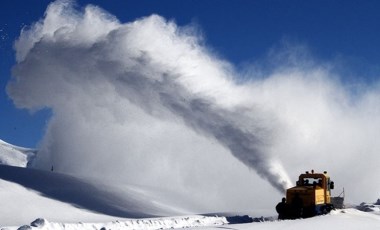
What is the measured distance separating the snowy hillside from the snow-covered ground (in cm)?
9918

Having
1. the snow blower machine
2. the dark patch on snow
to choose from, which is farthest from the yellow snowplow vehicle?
the dark patch on snow

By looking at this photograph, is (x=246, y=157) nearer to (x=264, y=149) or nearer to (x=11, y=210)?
(x=264, y=149)

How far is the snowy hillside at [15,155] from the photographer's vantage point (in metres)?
133

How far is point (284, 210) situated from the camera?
27.4 metres

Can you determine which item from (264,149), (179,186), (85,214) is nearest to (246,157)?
(264,149)

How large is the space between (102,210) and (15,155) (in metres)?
119

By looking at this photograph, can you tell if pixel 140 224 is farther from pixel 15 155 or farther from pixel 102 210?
pixel 15 155

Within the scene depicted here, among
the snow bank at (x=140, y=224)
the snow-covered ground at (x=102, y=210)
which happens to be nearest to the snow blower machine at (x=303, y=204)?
the snow-covered ground at (x=102, y=210)

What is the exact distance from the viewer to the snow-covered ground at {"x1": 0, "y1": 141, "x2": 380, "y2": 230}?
2230 centimetres

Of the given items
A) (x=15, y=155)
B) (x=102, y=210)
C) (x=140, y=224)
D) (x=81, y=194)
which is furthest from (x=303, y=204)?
→ (x=15, y=155)

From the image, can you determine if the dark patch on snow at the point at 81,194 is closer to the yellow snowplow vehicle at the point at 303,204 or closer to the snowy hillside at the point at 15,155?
the yellow snowplow vehicle at the point at 303,204

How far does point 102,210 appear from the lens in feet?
99.9

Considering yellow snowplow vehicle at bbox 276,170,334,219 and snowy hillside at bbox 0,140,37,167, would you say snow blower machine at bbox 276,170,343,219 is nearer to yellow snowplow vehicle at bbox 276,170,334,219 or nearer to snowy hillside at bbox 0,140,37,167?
yellow snowplow vehicle at bbox 276,170,334,219

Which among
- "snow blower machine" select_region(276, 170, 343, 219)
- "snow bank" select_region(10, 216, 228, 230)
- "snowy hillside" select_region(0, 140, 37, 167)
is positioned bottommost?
"snow bank" select_region(10, 216, 228, 230)
